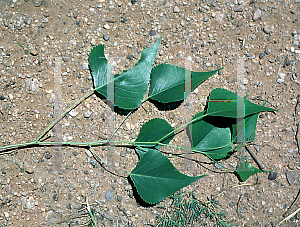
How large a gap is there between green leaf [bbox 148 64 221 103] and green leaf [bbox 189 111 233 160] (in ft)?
0.51

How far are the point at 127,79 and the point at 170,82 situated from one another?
18cm

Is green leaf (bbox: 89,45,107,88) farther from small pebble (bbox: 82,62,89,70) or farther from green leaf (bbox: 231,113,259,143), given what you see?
green leaf (bbox: 231,113,259,143)

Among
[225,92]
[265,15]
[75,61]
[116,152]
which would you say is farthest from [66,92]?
[265,15]

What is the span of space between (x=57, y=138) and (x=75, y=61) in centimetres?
35

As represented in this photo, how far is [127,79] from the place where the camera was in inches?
38.0

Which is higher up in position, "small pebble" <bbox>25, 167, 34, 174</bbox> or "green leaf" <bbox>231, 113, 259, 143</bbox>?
"green leaf" <bbox>231, 113, 259, 143</bbox>

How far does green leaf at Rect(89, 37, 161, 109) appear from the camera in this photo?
96 cm

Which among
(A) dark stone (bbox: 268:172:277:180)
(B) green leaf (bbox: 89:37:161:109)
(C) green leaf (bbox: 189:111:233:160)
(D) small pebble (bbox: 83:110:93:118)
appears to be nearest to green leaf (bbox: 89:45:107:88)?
(B) green leaf (bbox: 89:37:161:109)

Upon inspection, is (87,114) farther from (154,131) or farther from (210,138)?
(210,138)

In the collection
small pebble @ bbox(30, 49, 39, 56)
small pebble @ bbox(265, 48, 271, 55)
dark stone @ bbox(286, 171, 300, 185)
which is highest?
small pebble @ bbox(265, 48, 271, 55)

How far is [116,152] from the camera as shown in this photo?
106 cm

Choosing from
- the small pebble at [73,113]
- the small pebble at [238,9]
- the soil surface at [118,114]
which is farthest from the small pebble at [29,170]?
the small pebble at [238,9]

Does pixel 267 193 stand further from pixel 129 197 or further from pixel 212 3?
pixel 212 3

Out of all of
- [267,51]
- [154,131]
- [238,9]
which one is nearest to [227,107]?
[154,131]
